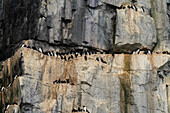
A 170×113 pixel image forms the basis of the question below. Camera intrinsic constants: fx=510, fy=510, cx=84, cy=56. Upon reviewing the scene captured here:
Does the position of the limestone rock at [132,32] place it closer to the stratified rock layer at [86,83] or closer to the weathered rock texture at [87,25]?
the weathered rock texture at [87,25]

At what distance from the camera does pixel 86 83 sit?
3841cm

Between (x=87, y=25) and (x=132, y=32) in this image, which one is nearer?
(x=87, y=25)

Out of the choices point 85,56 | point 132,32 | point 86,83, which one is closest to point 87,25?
point 132,32

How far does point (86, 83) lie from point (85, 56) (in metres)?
2.44

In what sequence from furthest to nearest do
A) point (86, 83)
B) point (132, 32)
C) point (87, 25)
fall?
1. point (132, 32)
2. point (87, 25)
3. point (86, 83)

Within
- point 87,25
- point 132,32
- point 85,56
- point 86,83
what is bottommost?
point 86,83

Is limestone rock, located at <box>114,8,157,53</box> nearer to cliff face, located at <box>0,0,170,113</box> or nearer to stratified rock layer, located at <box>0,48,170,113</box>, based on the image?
cliff face, located at <box>0,0,170,113</box>

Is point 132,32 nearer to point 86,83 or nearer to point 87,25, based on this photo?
point 87,25

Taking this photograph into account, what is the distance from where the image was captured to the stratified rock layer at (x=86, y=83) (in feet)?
123

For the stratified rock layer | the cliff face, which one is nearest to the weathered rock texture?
the cliff face

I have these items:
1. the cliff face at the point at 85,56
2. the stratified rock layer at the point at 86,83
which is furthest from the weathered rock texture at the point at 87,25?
the stratified rock layer at the point at 86,83

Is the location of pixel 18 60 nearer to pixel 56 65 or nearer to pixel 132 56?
pixel 56 65

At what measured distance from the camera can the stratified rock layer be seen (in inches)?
1470

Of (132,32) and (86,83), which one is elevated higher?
(132,32)
